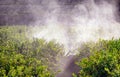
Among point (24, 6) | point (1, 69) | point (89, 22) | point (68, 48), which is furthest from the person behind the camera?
point (24, 6)

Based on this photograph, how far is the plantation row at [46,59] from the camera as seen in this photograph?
22.6ft

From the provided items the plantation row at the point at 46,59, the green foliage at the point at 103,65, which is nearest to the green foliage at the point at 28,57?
the plantation row at the point at 46,59

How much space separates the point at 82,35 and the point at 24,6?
5.33 m

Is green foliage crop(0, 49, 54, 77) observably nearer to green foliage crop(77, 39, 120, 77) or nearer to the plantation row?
the plantation row

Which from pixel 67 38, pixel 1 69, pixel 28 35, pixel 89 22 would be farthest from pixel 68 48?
pixel 1 69

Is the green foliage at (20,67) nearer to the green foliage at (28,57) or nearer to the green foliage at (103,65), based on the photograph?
the green foliage at (28,57)

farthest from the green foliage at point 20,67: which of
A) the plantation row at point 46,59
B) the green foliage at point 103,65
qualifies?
the green foliage at point 103,65

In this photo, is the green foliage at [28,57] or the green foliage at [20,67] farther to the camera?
the green foliage at [28,57]

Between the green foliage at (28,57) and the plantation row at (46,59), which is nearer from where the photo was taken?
the plantation row at (46,59)

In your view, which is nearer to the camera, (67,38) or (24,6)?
(67,38)

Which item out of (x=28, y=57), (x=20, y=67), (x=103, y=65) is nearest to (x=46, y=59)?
(x=28, y=57)

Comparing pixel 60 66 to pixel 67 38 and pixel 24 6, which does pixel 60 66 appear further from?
pixel 24 6

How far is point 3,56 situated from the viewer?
24.7ft

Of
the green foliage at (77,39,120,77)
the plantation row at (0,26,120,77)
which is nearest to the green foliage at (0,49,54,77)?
the plantation row at (0,26,120,77)
